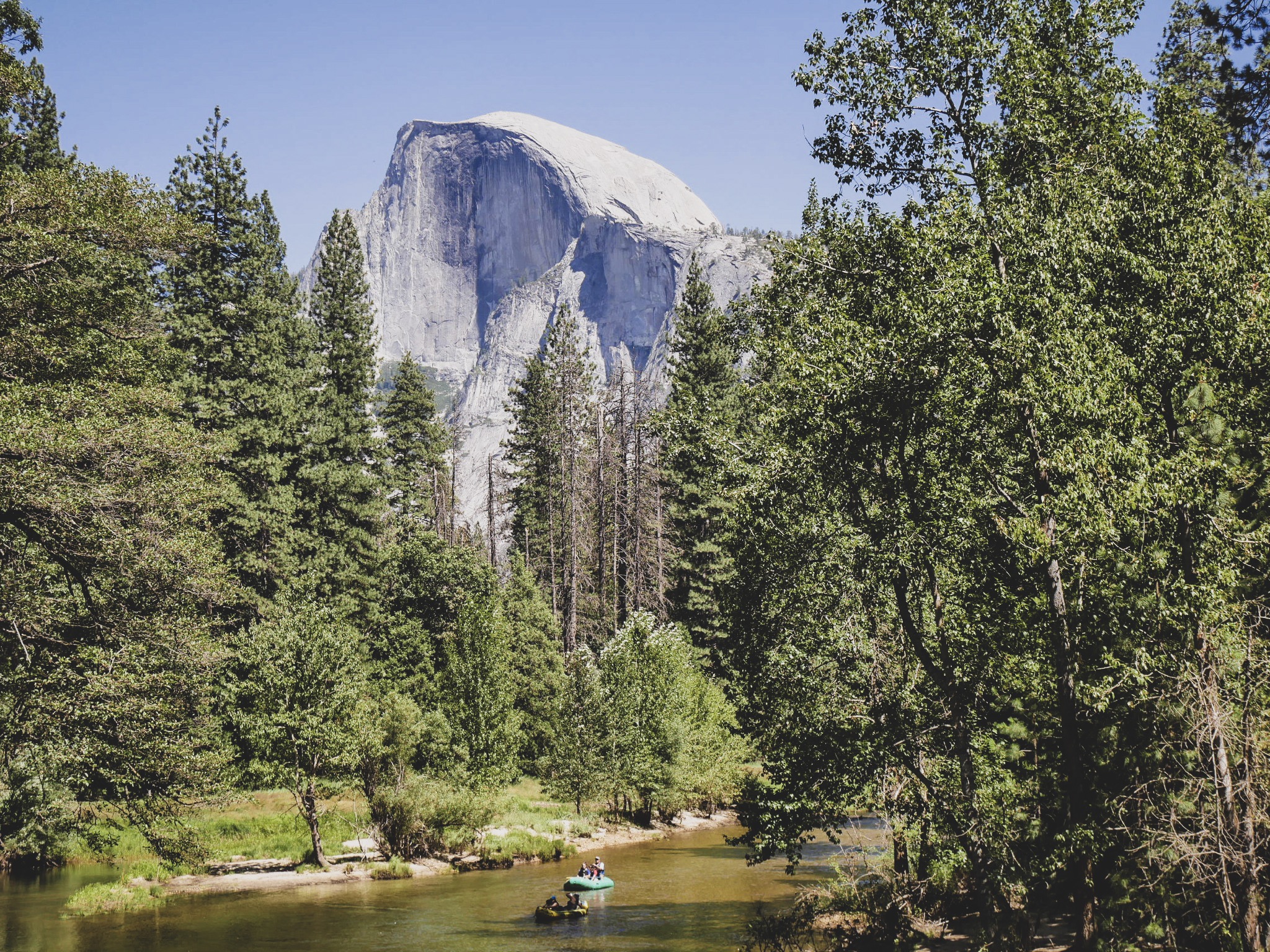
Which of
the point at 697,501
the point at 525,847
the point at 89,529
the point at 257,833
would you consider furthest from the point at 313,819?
the point at 697,501

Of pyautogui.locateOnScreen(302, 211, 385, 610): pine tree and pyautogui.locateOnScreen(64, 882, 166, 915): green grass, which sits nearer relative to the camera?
pyautogui.locateOnScreen(64, 882, 166, 915): green grass

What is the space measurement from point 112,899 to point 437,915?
858 centimetres

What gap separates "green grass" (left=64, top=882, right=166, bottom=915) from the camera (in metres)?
24.2

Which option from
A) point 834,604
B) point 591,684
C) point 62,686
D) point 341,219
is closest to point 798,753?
point 834,604

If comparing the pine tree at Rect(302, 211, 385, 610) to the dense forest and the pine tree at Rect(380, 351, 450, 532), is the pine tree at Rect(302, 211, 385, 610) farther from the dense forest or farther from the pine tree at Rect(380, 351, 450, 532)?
the dense forest

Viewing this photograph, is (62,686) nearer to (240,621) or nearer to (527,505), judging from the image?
(240,621)

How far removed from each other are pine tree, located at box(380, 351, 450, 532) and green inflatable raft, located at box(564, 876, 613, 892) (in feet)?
120

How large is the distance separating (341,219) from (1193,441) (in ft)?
163

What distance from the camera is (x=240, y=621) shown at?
39375mm

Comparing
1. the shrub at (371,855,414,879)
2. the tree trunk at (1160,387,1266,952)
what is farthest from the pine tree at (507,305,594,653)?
the tree trunk at (1160,387,1266,952)

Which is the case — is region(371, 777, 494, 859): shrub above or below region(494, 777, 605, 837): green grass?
above

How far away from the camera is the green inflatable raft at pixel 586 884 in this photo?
87.9ft

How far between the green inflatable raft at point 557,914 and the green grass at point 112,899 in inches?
420

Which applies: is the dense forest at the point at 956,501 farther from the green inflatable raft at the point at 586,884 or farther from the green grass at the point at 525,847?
the green grass at the point at 525,847
